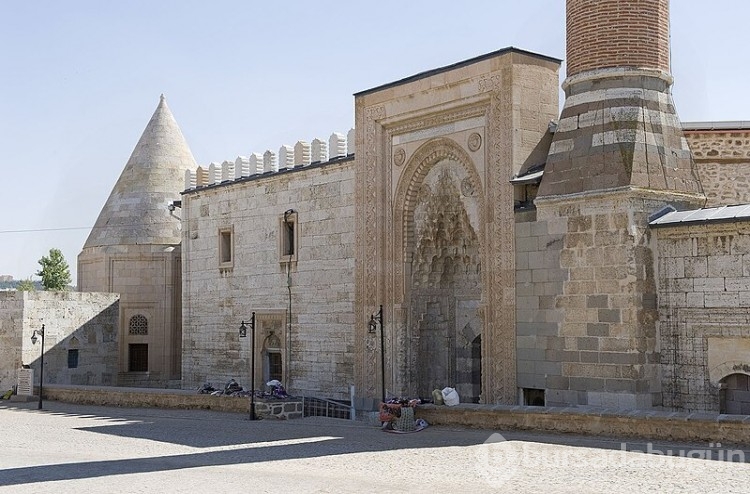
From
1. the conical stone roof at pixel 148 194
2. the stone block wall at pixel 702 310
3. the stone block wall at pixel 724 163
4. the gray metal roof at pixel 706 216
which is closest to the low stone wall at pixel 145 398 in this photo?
the conical stone roof at pixel 148 194

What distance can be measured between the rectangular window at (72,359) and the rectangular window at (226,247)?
4816 mm

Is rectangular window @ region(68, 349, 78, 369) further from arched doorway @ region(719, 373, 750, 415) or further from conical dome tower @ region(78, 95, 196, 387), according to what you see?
arched doorway @ region(719, 373, 750, 415)

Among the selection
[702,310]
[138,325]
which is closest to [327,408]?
[702,310]

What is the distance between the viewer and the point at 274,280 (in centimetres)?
1888

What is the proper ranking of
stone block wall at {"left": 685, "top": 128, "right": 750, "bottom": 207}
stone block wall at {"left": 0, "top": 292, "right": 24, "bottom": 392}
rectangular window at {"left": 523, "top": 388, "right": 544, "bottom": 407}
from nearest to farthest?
rectangular window at {"left": 523, "top": 388, "right": 544, "bottom": 407}, stone block wall at {"left": 685, "top": 128, "right": 750, "bottom": 207}, stone block wall at {"left": 0, "top": 292, "right": 24, "bottom": 392}

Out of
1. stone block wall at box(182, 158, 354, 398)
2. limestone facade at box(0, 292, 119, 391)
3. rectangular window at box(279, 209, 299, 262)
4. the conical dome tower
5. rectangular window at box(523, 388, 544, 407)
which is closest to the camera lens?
rectangular window at box(523, 388, 544, 407)

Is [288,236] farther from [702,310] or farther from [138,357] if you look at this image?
[702,310]

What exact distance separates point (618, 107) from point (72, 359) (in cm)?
1524

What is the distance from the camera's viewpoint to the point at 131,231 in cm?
2389

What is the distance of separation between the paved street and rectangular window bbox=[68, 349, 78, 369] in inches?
348

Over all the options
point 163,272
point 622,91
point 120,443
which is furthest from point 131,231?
point 622,91

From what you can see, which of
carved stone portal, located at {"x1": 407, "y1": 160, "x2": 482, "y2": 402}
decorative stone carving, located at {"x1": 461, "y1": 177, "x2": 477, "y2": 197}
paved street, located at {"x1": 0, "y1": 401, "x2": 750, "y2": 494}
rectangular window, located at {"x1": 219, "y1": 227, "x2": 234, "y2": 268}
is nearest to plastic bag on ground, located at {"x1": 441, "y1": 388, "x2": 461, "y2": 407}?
paved street, located at {"x1": 0, "y1": 401, "x2": 750, "y2": 494}

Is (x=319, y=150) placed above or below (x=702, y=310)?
above

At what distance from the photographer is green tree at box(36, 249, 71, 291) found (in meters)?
39.8
